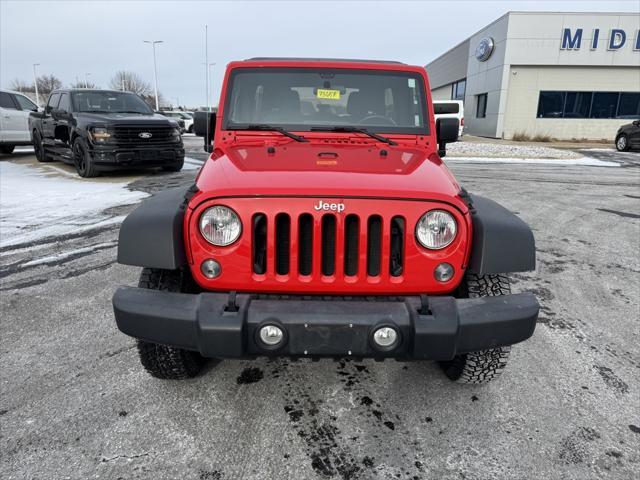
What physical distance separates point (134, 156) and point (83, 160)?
3.81 ft

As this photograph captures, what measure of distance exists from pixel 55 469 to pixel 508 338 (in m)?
2.07

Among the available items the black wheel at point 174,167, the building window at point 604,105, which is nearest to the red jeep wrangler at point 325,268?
the black wheel at point 174,167

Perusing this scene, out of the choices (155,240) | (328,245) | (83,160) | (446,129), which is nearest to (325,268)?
(328,245)

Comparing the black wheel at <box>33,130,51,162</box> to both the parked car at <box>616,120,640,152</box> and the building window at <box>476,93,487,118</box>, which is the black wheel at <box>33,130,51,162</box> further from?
the building window at <box>476,93,487,118</box>

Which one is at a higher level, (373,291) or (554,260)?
(373,291)

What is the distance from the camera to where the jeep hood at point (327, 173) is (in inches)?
84.8

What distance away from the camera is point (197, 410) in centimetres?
246

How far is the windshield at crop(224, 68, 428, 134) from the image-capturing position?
3.34 m

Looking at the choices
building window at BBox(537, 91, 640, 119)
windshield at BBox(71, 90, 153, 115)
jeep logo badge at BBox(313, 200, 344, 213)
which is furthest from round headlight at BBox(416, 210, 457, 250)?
building window at BBox(537, 91, 640, 119)

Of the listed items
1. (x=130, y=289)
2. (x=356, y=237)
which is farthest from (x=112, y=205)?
(x=356, y=237)

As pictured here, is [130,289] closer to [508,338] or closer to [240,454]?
[240,454]

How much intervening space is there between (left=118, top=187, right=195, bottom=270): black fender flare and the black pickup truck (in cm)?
780

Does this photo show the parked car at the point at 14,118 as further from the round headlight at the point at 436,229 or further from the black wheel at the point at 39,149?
the round headlight at the point at 436,229

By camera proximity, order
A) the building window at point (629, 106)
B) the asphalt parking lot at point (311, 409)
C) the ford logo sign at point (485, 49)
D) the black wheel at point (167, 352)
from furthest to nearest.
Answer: the ford logo sign at point (485, 49) → the building window at point (629, 106) → the black wheel at point (167, 352) → the asphalt parking lot at point (311, 409)
